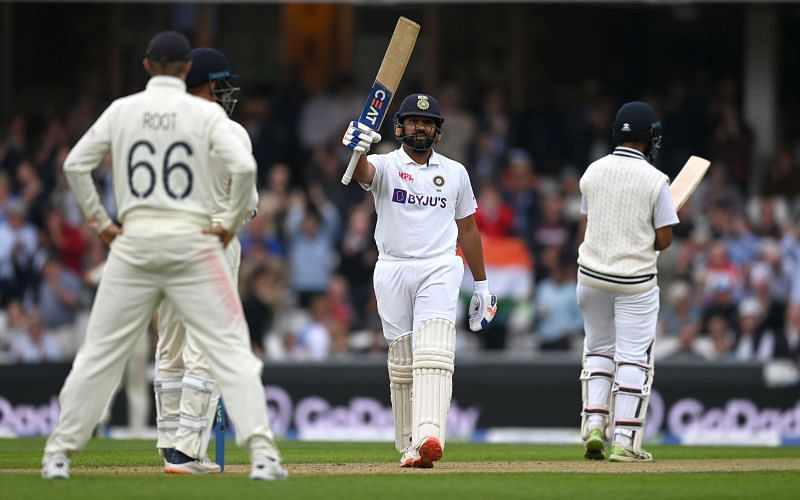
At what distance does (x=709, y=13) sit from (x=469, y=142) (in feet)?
15.0

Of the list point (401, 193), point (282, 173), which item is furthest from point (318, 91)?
point (401, 193)

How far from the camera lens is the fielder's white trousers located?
1021 cm

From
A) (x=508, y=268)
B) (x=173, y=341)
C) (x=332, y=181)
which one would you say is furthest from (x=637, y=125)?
(x=332, y=181)

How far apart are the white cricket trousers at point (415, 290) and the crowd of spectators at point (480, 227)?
775 centimetres

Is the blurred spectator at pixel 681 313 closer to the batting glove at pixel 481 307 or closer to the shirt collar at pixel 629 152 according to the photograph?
the shirt collar at pixel 629 152

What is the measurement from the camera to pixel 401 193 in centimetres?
968

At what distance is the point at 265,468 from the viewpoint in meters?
8.02

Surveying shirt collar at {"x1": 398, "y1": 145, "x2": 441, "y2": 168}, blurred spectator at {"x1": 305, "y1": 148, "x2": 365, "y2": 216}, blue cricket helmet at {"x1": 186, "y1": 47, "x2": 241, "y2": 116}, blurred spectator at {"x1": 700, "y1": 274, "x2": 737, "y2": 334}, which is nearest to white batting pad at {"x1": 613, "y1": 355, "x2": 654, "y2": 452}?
shirt collar at {"x1": 398, "y1": 145, "x2": 441, "y2": 168}

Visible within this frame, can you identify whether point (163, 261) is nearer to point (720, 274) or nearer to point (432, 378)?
point (432, 378)

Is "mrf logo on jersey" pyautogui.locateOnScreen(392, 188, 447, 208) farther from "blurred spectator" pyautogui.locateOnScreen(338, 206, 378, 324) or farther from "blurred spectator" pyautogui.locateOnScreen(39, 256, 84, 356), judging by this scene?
"blurred spectator" pyautogui.locateOnScreen(39, 256, 84, 356)

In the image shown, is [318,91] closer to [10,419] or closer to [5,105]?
[5,105]

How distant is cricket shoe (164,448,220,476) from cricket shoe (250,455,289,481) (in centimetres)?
81

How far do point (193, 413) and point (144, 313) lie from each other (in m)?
0.91

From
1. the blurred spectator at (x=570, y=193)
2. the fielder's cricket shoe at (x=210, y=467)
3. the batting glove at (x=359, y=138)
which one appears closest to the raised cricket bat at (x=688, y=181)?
the batting glove at (x=359, y=138)
